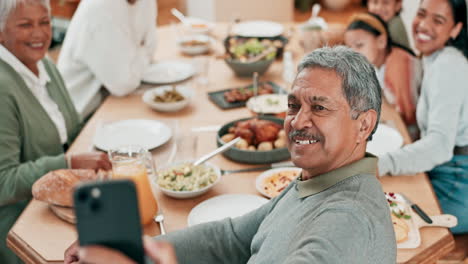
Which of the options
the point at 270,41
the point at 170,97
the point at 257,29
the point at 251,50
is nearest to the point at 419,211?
the point at 170,97

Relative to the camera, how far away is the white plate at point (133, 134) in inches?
78.3

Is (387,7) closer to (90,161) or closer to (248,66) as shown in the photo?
(248,66)

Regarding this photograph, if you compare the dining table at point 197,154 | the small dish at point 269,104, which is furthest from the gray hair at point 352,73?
the small dish at point 269,104

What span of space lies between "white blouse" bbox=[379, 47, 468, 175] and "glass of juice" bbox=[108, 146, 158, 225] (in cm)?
83

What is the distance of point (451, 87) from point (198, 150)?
110 centimetres

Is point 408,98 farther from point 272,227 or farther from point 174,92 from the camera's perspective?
Result: point 272,227

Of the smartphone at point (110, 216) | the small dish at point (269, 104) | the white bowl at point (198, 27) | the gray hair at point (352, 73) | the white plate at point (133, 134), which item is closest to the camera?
the smartphone at point (110, 216)

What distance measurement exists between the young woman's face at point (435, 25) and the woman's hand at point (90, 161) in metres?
1.54

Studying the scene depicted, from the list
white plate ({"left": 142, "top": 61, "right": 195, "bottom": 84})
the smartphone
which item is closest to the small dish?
white plate ({"left": 142, "top": 61, "right": 195, "bottom": 84})

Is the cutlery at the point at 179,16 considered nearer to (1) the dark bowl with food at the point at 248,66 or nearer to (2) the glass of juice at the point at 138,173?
(1) the dark bowl with food at the point at 248,66

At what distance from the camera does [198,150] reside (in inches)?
76.7

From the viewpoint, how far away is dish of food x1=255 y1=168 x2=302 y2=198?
1.63m

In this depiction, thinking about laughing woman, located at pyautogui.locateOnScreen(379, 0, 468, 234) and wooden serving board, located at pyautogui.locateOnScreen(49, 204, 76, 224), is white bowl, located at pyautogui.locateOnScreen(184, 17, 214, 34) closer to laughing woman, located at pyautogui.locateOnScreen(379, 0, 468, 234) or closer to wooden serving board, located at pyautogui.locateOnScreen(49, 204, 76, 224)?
laughing woman, located at pyautogui.locateOnScreen(379, 0, 468, 234)

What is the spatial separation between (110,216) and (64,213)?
3.61 ft
